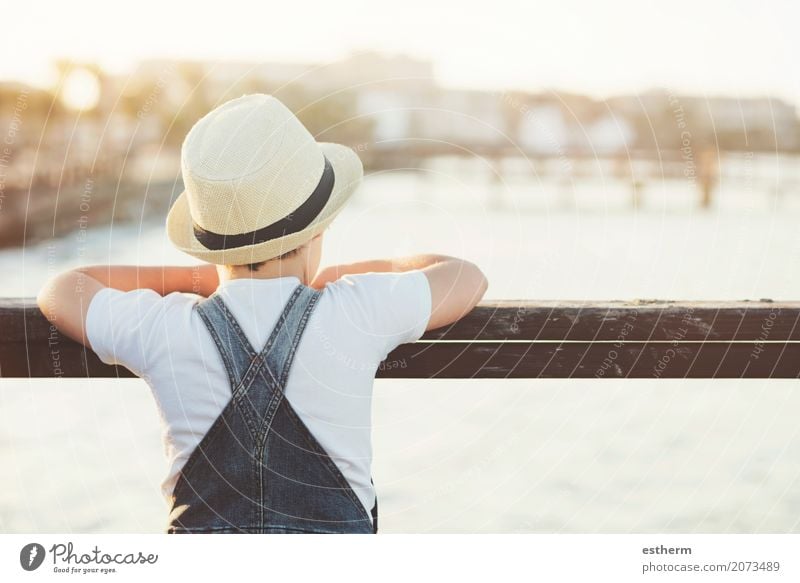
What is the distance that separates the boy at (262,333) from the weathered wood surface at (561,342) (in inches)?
2.5

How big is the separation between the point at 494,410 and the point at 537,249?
9.72 m

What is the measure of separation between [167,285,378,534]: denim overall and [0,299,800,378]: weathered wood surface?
8.7 inches

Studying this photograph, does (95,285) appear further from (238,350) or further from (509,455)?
(509,455)

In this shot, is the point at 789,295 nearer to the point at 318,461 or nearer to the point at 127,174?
the point at 318,461

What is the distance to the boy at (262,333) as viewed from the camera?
4.57 feet

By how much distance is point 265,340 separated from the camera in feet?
4.55

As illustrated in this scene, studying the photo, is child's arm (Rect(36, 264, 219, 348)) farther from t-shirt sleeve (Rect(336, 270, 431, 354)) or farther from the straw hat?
t-shirt sleeve (Rect(336, 270, 431, 354))

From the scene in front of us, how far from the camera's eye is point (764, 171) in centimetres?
4772

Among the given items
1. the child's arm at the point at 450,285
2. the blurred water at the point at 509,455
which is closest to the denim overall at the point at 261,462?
the child's arm at the point at 450,285

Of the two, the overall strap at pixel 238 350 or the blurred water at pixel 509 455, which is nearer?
the overall strap at pixel 238 350

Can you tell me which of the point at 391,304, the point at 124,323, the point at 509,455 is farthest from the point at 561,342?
the point at 509,455

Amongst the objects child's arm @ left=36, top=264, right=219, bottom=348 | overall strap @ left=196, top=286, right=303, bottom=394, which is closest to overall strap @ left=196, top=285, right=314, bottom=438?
overall strap @ left=196, top=286, right=303, bottom=394

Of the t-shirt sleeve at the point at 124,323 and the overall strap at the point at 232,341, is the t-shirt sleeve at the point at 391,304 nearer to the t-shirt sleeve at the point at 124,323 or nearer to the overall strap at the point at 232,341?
the overall strap at the point at 232,341

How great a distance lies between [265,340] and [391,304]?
7.8 inches
